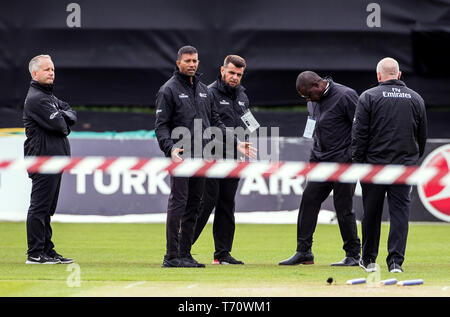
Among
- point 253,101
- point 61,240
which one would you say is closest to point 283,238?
point 61,240

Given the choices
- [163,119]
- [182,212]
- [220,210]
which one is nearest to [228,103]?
[220,210]

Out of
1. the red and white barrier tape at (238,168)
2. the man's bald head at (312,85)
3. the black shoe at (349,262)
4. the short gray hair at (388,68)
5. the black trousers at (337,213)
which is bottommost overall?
the black shoe at (349,262)

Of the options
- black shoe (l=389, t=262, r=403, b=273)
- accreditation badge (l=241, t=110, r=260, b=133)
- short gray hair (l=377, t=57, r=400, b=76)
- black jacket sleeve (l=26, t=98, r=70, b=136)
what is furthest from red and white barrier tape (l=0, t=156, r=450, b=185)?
short gray hair (l=377, t=57, r=400, b=76)

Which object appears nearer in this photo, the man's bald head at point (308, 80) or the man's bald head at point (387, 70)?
the man's bald head at point (387, 70)

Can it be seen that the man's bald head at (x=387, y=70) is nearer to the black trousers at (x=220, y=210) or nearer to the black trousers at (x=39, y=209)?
the black trousers at (x=220, y=210)

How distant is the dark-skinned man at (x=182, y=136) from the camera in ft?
33.5

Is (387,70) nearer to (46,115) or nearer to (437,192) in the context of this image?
(46,115)

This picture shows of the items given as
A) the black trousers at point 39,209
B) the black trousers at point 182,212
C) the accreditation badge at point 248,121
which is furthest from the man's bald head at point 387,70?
the black trousers at point 39,209

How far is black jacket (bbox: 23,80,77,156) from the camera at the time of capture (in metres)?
10.7

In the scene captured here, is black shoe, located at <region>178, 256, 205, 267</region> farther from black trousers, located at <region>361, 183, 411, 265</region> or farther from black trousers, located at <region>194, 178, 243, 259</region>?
black trousers, located at <region>361, 183, 411, 265</region>

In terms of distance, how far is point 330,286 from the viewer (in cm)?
873

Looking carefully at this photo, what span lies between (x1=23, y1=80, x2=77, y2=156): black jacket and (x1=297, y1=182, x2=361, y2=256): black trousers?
2.53 m

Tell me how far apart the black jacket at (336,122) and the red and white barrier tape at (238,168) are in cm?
18

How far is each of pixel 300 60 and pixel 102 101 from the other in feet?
11.4
